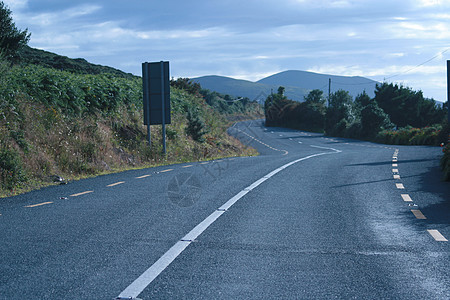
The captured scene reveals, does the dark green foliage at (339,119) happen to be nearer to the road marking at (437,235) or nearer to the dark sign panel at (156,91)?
the dark sign panel at (156,91)

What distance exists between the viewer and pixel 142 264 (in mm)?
5109

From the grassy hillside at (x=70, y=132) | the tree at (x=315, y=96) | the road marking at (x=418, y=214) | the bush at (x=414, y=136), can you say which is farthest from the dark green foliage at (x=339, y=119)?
the road marking at (x=418, y=214)

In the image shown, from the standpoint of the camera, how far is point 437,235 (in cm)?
659

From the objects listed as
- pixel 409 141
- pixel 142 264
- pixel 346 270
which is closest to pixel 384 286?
pixel 346 270

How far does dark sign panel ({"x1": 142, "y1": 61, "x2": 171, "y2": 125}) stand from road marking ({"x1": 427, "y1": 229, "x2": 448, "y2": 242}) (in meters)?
16.9

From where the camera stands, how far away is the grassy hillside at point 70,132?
1330cm

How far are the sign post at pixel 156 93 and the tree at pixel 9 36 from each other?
28.3ft

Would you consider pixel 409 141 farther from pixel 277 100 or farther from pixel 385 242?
pixel 277 100

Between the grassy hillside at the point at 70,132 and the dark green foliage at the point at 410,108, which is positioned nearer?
the grassy hillside at the point at 70,132

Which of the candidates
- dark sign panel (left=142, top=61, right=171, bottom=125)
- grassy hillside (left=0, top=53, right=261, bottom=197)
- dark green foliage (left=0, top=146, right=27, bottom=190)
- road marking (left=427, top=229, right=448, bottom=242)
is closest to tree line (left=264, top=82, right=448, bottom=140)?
grassy hillside (left=0, top=53, right=261, bottom=197)

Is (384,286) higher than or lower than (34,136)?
lower

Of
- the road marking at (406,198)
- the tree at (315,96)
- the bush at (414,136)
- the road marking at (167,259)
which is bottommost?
the bush at (414,136)

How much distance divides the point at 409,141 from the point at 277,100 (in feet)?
163

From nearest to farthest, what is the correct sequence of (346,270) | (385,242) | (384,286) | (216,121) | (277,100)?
(384,286), (346,270), (385,242), (216,121), (277,100)
